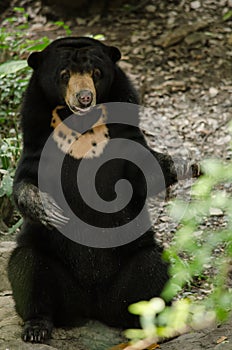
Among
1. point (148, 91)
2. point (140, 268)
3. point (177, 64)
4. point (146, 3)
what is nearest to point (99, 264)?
point (140, 268)

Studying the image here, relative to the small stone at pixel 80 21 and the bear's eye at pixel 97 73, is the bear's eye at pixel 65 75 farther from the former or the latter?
the small stone at pixel 80 21

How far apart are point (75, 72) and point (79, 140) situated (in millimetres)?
443

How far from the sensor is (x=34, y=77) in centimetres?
462

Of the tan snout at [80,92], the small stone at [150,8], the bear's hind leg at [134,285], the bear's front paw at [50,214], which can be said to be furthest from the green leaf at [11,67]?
the small stone at [150,8]

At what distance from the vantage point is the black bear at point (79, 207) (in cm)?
441

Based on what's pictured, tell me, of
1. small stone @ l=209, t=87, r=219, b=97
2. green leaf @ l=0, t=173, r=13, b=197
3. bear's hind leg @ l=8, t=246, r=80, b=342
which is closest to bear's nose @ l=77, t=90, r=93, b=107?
bear's hind leg @ l=8, t=246, r=80, b=342

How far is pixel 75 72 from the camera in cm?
441

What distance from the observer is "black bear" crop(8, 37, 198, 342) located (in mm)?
4410

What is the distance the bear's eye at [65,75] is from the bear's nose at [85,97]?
0.20 meters

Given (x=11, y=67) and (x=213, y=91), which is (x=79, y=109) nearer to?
(x=11, y=67)

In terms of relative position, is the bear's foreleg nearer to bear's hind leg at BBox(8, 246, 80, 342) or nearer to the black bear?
the black bear

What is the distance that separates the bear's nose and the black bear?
0.35ft

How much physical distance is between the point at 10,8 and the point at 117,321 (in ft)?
22.2

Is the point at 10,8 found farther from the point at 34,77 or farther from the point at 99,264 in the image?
the point at 99,264
